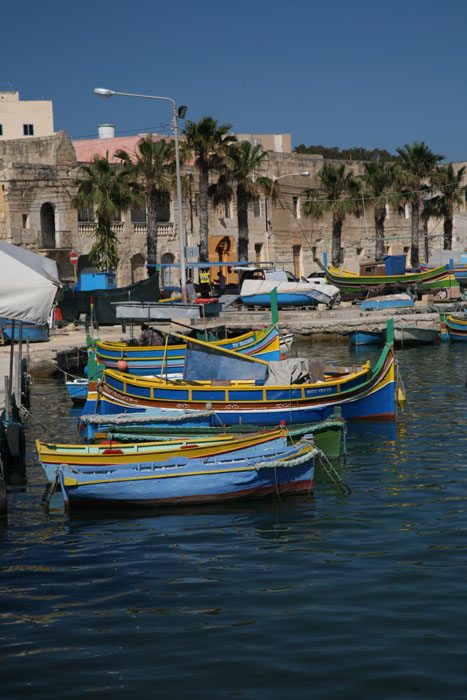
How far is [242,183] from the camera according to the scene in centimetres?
5178

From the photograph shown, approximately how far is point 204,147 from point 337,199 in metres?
13.3

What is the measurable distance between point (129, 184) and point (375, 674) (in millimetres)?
42201

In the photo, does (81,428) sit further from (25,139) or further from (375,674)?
(25,139)

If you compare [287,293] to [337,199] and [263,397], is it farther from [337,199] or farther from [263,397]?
[263,397]

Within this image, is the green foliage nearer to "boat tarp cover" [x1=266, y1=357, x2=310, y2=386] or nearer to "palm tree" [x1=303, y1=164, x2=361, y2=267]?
"palm tree" [x1=303, y1=164, x2=361, y2=267]

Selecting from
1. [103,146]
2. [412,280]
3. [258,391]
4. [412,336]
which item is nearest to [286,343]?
[258,391]

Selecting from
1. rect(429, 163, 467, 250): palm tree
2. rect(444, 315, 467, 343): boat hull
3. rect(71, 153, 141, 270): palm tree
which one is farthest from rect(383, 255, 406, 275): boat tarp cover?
rect(71, 153, 141, 270): palm tree

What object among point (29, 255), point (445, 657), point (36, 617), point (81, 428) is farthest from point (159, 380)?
point (445, 657)

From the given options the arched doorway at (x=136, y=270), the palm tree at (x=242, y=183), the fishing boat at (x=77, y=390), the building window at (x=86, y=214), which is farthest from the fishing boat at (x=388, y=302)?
the fishing boat at (x=77, y=390)

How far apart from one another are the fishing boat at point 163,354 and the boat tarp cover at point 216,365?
3396 mm

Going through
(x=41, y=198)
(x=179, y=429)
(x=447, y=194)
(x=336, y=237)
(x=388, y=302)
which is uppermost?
(x=447, y=194)

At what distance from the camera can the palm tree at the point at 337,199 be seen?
5616 centimetres

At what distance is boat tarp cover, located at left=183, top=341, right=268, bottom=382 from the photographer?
18812mm

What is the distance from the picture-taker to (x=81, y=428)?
1805 centimetres
